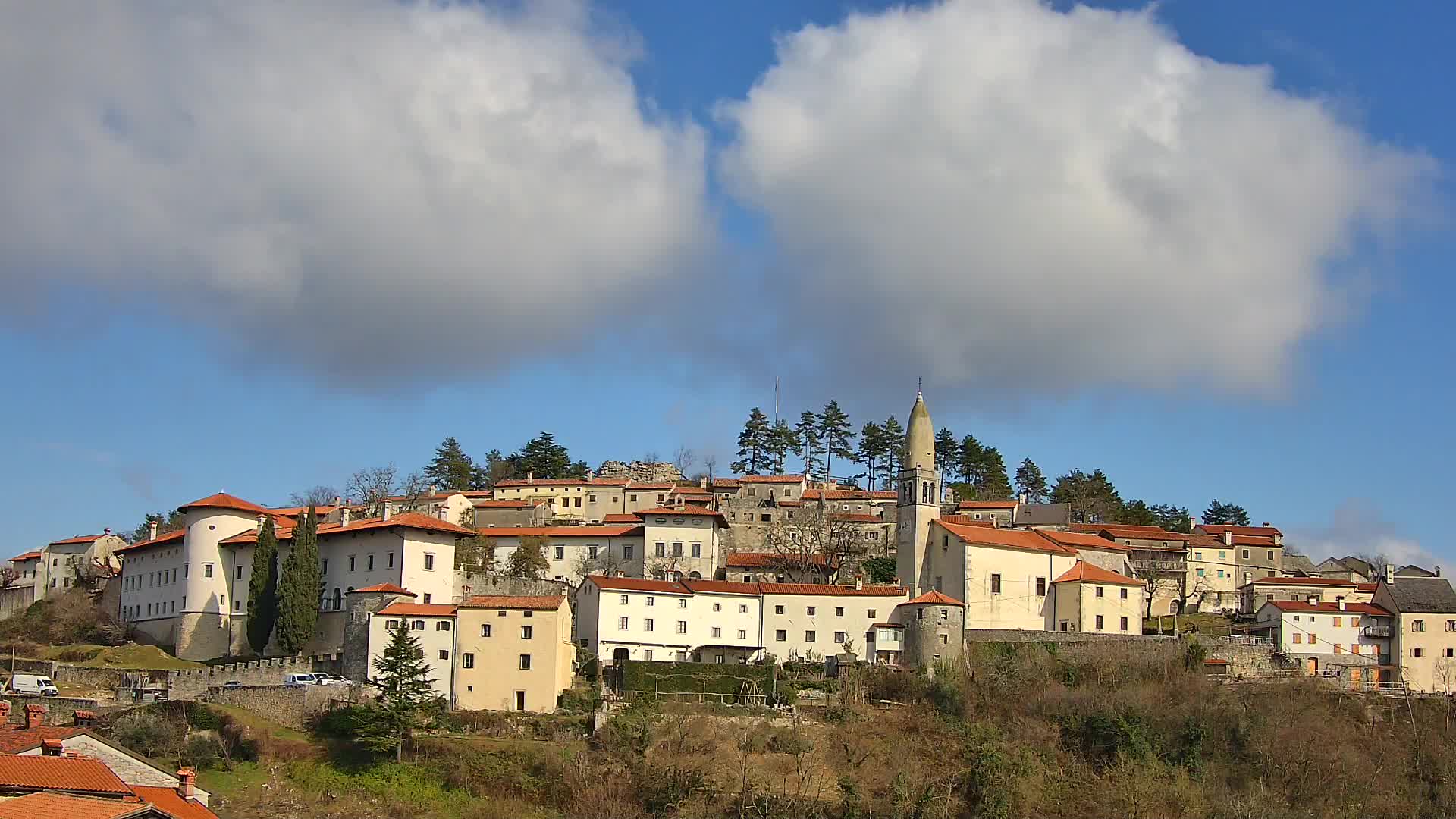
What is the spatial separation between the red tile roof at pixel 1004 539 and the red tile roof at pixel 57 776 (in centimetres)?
4445

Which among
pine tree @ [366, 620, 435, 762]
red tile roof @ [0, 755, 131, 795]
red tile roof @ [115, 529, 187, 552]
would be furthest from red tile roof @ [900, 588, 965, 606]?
red tile roof @ [0, 755, 131, 795]

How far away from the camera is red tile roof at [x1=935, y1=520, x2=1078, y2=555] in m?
76.0

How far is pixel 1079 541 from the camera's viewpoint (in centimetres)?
8538

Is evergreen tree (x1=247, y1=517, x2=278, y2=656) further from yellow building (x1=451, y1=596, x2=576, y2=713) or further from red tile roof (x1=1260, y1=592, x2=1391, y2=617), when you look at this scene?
red tile roof (x1=1260, y1=592, x2=1391, y2=617)

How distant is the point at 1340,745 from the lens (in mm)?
64375

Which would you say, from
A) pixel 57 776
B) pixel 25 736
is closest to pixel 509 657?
pixel 25 736

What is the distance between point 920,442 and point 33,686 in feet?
140

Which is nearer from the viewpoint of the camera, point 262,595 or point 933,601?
point 933,601

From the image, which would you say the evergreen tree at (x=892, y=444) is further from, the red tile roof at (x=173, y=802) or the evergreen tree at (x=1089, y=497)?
the red tile roof at (x=173, y=802)

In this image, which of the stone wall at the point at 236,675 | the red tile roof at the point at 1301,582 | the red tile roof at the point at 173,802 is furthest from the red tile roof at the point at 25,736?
the red tile roof at the point at 1301,582

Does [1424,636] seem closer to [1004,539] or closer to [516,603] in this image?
[1004,539]

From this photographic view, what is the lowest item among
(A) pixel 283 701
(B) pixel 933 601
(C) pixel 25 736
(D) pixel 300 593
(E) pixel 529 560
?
(C) pixel 25 736

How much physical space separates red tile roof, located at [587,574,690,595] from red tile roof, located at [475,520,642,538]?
10595 mm

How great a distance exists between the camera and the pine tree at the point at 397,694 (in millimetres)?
58781
